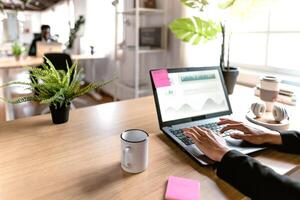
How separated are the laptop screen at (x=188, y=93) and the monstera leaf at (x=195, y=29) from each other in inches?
29.6

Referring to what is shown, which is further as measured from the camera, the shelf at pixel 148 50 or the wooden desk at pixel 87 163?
the shelf at pixel 148 50

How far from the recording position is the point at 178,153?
2.73ft

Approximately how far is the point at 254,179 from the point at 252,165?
40mm

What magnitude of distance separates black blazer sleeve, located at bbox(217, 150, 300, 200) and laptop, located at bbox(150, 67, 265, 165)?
16cm

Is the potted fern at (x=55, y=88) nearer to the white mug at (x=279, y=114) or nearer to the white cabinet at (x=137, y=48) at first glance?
the white mug at (x=279, y=114)

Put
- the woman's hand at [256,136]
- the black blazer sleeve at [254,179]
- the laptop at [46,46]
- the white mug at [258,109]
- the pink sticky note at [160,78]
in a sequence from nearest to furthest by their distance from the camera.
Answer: the black blazer sleeve at [254,179], the woman's hand at [256,136], the pink sticky note at [160,78], the white mug at [258,109], the laptop at [46,46]

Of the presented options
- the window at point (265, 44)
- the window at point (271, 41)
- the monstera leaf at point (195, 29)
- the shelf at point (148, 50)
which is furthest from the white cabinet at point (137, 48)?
the window at point (271, 41)

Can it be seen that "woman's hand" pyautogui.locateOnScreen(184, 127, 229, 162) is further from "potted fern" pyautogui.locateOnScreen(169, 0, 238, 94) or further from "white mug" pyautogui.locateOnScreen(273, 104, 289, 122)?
"potted fern" pyautogui.locateOnScreen(169, 0, 238, 94)

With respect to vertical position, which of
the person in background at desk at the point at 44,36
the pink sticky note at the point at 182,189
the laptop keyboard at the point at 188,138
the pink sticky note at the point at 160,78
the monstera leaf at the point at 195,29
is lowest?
the pink sticky note at the point at 182,189

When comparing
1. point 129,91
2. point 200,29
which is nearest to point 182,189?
point 200,29

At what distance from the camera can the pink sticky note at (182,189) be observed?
1.98 ft

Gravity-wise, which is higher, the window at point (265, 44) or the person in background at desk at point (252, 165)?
the window at point (265, 44)

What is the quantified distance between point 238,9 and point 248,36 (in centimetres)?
69

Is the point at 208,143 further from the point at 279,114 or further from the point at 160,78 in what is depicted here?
the point at 279,114
